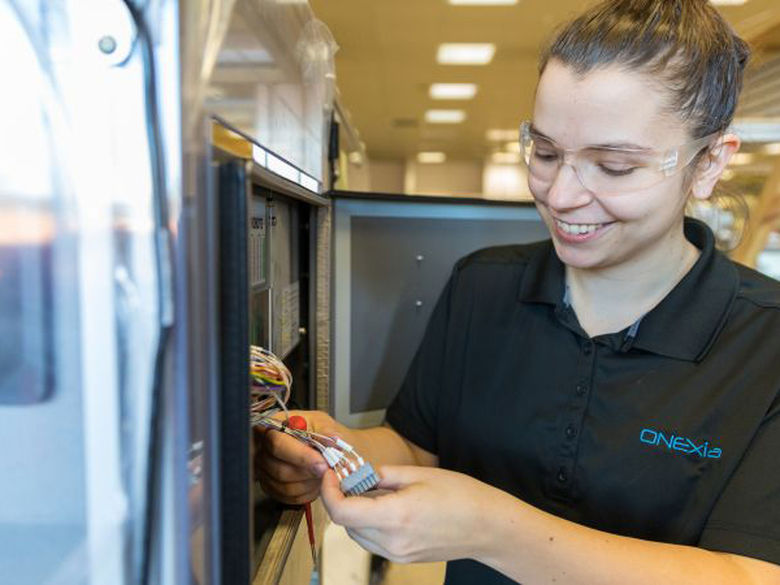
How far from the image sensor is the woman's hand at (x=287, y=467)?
61 cm

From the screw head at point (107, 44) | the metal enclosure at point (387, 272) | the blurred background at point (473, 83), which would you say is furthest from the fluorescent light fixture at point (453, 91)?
the screw head at point (107, 44)

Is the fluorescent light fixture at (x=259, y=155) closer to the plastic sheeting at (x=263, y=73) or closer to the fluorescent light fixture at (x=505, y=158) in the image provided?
the plastic sheeting at (x=263, y=73)

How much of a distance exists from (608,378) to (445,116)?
7348 millimetres

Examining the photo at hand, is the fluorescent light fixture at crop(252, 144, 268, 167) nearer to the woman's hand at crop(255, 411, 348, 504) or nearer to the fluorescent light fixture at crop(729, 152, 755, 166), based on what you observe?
the woman's hand at crop(255, 411, 348, 504)

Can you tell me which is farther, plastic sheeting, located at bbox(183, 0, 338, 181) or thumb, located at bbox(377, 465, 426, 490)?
thumb, located at bbox(377, 465, 426, 490)

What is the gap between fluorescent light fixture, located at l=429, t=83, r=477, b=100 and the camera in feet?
20.4

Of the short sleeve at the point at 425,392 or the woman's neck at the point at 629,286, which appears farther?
the short sleeve at the point at 425,392

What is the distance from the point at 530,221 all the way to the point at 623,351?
0.58 m

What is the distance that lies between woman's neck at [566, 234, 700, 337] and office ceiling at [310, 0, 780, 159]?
25.3 inches

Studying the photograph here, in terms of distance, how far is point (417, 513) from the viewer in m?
0.53

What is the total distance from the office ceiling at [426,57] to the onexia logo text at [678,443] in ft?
2.79

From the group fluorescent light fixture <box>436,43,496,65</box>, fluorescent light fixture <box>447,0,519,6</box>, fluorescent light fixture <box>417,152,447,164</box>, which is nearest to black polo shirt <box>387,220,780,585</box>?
fluorescent light fixture <box>447,0,519,6</box>

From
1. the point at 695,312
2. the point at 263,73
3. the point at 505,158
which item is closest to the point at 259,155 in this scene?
the point at 263,73

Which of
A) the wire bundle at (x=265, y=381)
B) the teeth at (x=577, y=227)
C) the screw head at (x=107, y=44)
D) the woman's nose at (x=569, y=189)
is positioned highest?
the screw head at (x=107, y=44)
